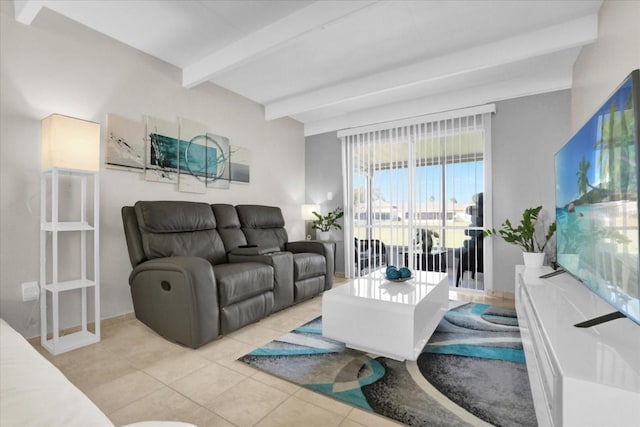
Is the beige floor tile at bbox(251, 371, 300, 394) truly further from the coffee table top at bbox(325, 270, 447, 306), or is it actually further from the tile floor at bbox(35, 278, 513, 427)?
the coffee table top at bbox(325, 270, 447, 306)

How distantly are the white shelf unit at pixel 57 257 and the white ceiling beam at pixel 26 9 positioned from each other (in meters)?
1.09

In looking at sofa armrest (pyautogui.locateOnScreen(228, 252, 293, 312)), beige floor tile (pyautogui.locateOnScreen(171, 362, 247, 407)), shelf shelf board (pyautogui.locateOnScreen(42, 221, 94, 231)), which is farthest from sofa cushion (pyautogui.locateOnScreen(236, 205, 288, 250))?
beige floor tile (pyautogui.locateOnScreen(171, 362, 247, 407))

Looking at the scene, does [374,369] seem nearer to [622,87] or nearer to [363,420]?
[363,420]

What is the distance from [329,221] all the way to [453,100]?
230 cm

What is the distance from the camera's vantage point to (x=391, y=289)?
89.7 inches

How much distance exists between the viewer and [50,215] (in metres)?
2.35

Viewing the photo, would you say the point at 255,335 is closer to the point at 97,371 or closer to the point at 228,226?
the point at 97,371

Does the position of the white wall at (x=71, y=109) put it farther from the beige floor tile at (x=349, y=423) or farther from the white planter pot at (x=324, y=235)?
the beige floor tile at (x=349, y=423)

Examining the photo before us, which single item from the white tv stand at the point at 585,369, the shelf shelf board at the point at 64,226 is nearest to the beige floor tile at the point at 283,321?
the shelf shelf board at the point at 64,226

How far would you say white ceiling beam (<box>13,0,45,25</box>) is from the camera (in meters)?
2.06

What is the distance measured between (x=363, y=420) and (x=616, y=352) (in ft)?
3.32

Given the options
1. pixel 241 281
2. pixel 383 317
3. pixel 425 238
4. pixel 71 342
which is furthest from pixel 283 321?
pixel 425 238

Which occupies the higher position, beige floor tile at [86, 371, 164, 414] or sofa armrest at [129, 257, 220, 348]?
sofa armrest at [129, 257, 220, 348]

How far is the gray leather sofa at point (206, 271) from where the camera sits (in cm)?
214
